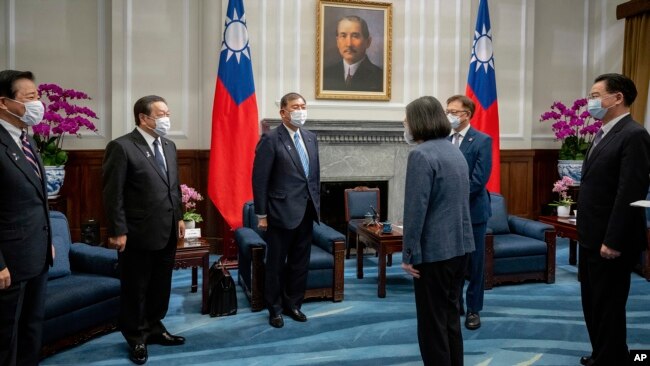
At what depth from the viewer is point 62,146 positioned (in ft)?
18.7

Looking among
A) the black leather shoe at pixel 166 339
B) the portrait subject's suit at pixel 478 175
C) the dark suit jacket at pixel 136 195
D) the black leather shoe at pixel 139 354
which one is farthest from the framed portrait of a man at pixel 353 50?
the black leather shoe at pixel 139 354

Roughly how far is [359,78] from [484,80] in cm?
148

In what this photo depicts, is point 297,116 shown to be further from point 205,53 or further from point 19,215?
point 205,53

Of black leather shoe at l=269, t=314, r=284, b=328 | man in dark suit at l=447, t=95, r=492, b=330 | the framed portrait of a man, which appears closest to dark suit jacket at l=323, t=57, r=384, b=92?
the framed portrait of a man

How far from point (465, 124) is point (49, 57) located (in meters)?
4.62

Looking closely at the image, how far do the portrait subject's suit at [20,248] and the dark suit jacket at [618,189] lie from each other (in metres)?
2.51

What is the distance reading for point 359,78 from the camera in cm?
623

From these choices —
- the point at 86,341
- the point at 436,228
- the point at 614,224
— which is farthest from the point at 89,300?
the point at 614,224

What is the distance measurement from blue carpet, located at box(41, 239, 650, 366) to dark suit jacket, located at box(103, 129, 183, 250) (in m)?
0.74

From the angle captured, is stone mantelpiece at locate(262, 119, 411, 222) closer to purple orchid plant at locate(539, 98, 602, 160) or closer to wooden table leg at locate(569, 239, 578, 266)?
wooden table leg at locate(569, 239, 578, 266)

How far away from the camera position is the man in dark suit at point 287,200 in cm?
351

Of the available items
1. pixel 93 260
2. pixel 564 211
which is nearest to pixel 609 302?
pixel 564 211

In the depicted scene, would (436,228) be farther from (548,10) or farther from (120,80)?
(548,10)

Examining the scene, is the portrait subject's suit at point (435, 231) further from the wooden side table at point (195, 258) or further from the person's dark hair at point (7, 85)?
the wooden side table at point (195, 258)
